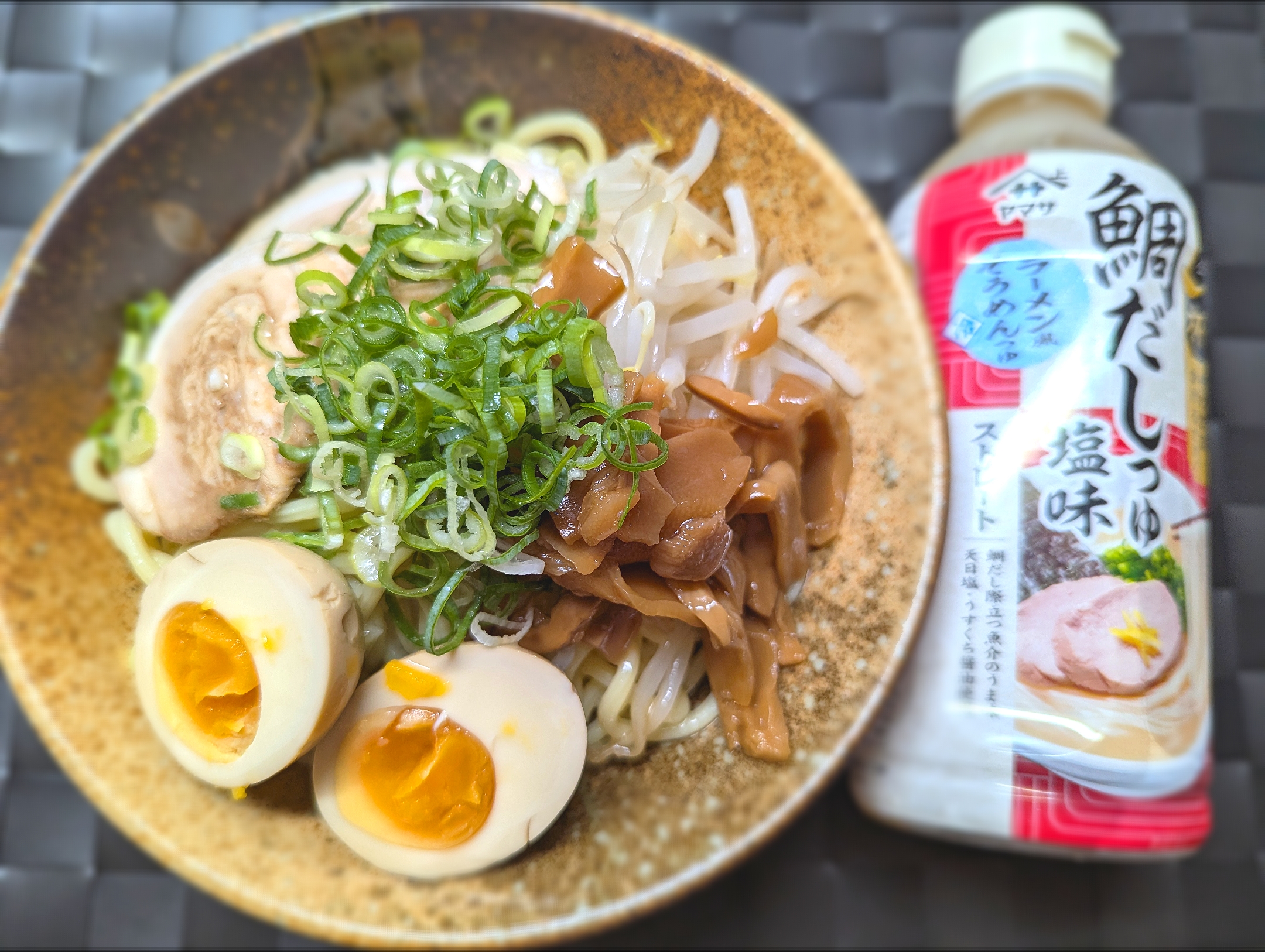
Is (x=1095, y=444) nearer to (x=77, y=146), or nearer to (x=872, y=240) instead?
(x=872, y=240)

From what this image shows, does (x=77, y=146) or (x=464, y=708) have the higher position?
(x=77, y=146)

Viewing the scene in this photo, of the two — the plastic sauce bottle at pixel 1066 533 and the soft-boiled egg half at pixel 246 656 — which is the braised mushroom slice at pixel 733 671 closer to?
the plastic sauce bottle at pixel 1066 533

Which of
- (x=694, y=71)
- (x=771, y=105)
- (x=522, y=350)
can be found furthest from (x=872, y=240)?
(x=522, y=350)

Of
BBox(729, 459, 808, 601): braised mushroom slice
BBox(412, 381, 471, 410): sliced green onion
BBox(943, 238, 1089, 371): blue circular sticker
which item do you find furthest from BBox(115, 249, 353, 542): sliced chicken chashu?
BBox(943, 238, 1089, 371): blue circular sticker

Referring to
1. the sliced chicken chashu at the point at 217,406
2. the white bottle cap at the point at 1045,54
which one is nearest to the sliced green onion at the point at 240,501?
the sliced chicken chashu at the point at 217,406

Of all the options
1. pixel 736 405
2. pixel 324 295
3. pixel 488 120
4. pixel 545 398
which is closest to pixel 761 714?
pixel 736 405

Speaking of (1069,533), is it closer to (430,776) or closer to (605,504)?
(605,504)
